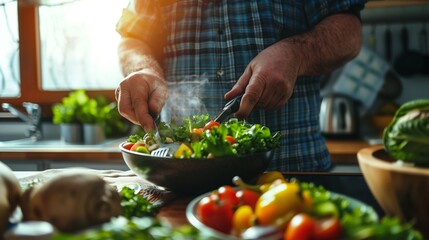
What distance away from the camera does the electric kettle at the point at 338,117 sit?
2.63 m

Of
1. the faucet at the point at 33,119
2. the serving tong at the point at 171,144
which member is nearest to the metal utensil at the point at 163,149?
the serving tong at the point at 171,144

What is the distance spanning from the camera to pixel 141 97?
124 cm

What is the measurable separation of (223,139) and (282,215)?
30 cm

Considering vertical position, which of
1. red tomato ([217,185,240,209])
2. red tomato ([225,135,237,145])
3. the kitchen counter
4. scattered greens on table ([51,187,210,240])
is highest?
red tomato ([225,135,237,145])

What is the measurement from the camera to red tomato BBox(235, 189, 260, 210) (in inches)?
28.8

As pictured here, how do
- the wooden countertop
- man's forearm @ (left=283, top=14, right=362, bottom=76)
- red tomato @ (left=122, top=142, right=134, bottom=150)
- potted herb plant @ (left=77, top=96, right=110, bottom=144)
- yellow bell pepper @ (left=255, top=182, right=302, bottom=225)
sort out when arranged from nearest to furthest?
yellow bell pepper @ (left=255, top=182, right=302, bottom=225) < red tomato @ (left=122, top=142, right=134, bottom=150) < man's forearm @ (left=283, top=14, right=362, bottom=76) < the wooden countertop < potted herb plant @ (left=77, top=96, right=110, bottom=144)

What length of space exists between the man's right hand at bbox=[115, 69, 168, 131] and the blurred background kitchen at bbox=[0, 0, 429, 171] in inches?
44.0

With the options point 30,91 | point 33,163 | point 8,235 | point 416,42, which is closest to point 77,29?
point 30,91

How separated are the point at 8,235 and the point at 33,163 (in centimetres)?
205

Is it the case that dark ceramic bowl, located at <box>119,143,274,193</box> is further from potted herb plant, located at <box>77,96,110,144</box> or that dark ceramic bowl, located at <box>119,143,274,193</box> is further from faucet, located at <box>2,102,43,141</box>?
faucet, located at <box>2,102,43,141</box>

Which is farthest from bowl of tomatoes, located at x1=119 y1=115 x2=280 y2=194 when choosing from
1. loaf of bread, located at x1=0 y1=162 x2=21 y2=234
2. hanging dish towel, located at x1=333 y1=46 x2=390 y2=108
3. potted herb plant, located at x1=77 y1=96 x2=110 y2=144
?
hanging dish towel, located at x1=333 y1=46 x2=390 y2=108

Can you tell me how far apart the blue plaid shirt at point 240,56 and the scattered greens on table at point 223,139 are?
1.24 feet

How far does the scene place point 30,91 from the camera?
129 inches

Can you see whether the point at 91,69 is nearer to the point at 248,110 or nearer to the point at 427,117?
the point at 248,110
